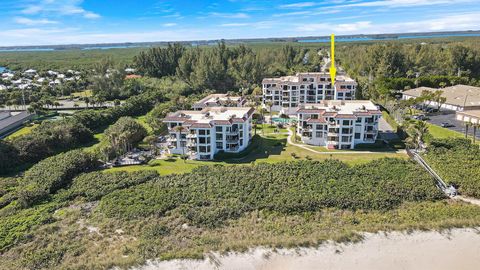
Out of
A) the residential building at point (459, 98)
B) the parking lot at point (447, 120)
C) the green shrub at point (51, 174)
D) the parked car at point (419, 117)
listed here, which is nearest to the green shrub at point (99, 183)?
the green shrub at point (51, 174)

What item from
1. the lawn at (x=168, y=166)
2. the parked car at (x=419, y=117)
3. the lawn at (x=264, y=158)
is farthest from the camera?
the parked car at (x=419, y=117)

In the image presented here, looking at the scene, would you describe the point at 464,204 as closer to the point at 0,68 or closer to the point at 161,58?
the point at 161,58

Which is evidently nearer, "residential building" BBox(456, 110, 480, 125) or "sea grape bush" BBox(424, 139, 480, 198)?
"sea grape bush" BBox(424, 139, 480, 198)

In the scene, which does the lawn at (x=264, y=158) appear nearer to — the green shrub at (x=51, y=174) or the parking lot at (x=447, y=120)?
the green shrub at (x=51, y=174)

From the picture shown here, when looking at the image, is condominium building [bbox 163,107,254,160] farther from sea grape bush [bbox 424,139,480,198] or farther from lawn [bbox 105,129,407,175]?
sea grape bush [bbox 424,139,480,198]

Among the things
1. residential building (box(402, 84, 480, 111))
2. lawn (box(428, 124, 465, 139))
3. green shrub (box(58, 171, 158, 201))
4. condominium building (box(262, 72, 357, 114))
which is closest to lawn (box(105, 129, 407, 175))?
green shrub (box(58, 171, 158, 201))
